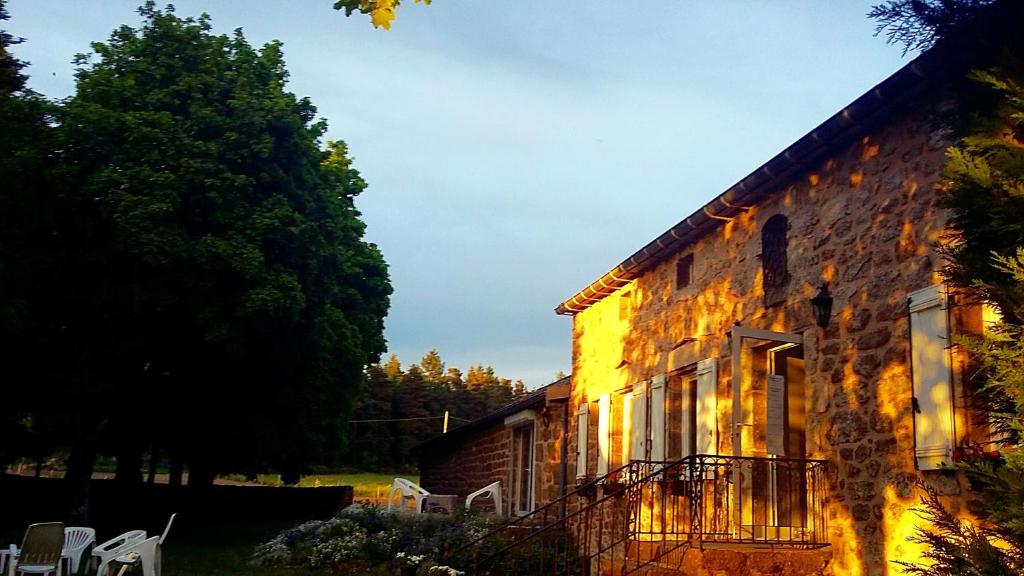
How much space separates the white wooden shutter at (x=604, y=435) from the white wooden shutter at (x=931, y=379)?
6.12 m

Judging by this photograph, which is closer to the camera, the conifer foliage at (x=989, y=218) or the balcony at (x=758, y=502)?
the conifer foliage at (x=989, y=218)

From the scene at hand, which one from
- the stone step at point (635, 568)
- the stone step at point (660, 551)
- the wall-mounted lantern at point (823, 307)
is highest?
the wall-mounted lantern at point (823, 307)

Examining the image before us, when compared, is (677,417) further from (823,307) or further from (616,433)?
(823,307)

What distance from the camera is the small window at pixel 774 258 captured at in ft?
27.3

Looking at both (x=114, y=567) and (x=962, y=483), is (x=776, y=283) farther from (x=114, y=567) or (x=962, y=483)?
(x=114, y=567)

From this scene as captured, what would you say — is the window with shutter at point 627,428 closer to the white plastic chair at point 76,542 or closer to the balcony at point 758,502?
the balcony at point 758,502

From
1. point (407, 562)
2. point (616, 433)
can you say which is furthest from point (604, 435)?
point (407, 562)

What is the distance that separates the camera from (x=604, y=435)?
40.1ft

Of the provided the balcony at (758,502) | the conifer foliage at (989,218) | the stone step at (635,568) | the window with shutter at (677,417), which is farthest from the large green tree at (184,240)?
the conifer foliage at (989,218)

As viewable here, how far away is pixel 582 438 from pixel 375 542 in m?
3.30

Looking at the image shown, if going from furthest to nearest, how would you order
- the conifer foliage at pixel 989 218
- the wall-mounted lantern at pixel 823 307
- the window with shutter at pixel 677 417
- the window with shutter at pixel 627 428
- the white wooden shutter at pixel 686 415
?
the window with shutter at pixel 627 428, the window with shutter at pixel 677 417, the white wooden shutter at pixel 686 415, the wall-mounted lantern at pixel 823 307, the conifer foliage at pixel 989 218

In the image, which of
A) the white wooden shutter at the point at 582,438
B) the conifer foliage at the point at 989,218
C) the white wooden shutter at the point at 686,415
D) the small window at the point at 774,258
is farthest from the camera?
the white wooden shutter at the point at 582,438

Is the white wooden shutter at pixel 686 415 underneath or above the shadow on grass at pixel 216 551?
above

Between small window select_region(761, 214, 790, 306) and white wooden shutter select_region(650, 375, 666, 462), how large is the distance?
2.08m
